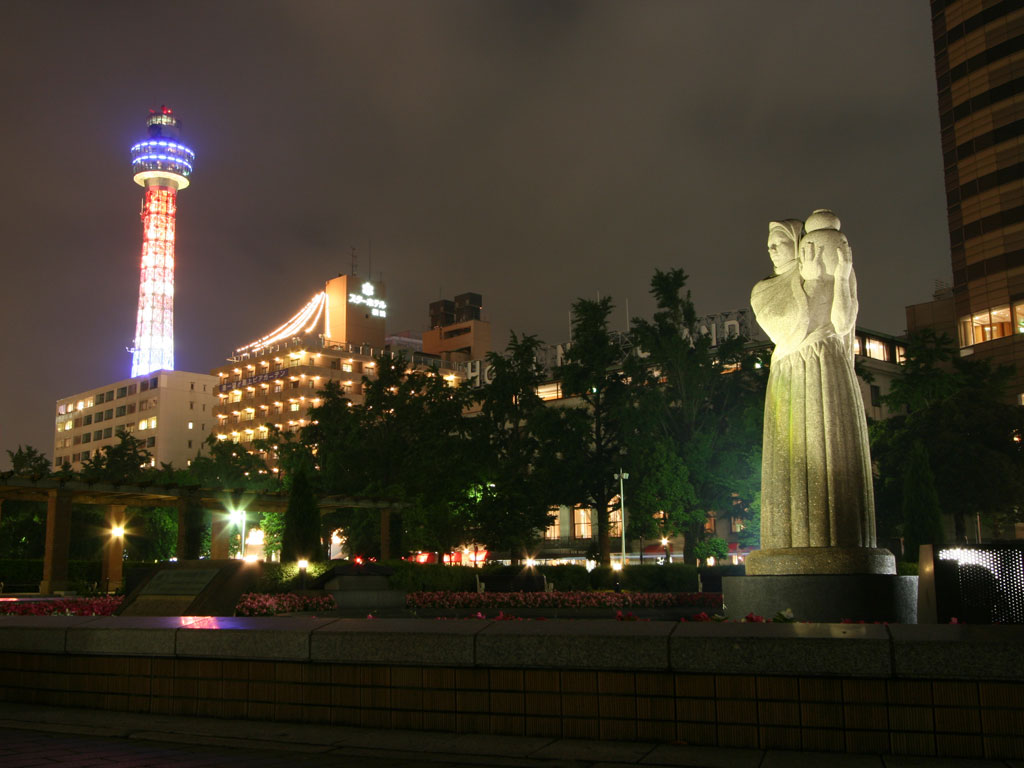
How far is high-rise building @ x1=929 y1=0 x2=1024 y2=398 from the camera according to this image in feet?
221

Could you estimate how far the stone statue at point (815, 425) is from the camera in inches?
475

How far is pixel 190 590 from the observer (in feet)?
42.2

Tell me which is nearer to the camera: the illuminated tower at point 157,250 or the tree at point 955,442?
the tree at point 955,442

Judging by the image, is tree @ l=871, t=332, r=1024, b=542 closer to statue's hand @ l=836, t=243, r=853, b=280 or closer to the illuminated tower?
statue's hand @ l=836, t=243, r=853, b=280

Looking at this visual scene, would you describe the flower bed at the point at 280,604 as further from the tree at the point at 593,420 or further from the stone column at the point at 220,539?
the tree at the point at 593,420

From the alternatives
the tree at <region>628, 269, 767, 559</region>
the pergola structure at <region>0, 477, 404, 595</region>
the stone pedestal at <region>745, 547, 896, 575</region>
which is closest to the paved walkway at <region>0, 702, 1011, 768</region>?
the stone pedestal at <region>745, 547, 896, 575</region>

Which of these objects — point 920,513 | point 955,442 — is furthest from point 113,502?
point 955,442

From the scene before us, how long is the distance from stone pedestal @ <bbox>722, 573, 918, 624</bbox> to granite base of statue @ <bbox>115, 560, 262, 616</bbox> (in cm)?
675

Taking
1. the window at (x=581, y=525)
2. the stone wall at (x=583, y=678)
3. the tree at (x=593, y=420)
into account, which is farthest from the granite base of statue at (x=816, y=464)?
the window at (x=581, y=525)

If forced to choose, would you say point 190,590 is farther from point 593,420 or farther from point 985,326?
point 985,326

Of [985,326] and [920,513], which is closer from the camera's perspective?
[920,513]

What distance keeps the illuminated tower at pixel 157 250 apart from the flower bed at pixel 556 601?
443ft

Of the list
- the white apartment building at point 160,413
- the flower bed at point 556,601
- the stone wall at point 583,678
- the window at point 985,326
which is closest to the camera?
the stone wall at point 583,678

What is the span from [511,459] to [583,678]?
49.0 meters
